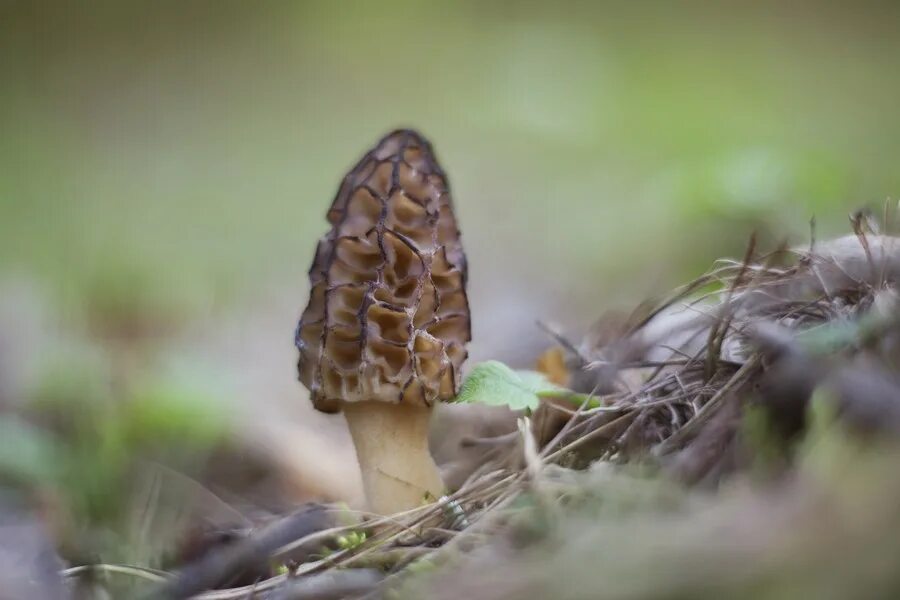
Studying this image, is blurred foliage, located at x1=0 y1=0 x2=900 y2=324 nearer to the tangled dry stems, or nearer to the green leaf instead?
the green leaf

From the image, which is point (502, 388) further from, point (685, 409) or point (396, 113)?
point (396, 113)

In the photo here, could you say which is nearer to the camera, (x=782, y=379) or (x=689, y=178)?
(x=782, y=379)

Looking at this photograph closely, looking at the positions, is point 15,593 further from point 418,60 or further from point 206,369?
point 418,60

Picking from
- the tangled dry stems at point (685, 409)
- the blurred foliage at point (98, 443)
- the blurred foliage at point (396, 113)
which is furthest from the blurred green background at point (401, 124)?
the tangled dry stems at point (685, 409)

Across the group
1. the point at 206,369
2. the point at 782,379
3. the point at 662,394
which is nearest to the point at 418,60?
the point at 206,369

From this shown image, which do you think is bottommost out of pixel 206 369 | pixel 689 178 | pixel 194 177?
pixel 206 369

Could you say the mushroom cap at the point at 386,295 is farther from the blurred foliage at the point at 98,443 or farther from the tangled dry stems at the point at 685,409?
the blurred foliage at the point at 98,443
